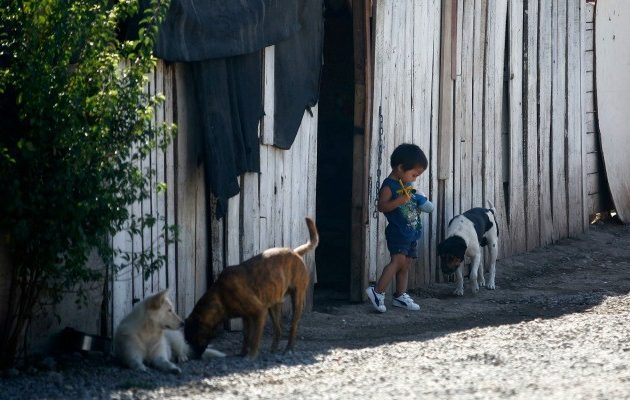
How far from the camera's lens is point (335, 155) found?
486 inches

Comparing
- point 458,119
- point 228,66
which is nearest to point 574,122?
point 458,119

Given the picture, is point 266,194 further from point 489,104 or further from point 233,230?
point 489,104

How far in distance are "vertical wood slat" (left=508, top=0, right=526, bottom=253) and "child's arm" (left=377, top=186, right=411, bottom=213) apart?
11.4 feet

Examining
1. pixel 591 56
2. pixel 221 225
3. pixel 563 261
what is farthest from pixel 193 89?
pixel 591 56

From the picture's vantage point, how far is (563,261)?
1382cm

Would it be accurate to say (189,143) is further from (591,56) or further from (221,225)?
(591,56)

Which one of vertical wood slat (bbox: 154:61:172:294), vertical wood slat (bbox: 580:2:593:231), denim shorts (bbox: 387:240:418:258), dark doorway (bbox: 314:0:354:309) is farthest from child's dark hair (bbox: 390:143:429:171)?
vertical wood slat (bbox: 580:2:593:231)

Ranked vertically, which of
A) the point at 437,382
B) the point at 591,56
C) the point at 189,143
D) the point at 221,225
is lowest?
the point at 437,382

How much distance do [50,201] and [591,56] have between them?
441 inches

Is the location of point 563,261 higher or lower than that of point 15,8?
lower

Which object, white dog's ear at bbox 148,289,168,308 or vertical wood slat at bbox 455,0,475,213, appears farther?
vertical wood slat at bbox 455,0,475,213

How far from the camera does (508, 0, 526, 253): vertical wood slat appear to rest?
13.6 metres

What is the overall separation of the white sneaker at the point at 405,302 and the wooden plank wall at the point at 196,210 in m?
1.22

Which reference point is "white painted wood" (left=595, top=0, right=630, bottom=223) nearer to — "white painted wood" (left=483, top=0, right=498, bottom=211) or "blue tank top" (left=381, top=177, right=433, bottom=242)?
"white painted wood" (left=483, top=0, right=498, bottom=211)
